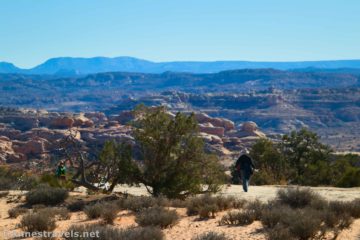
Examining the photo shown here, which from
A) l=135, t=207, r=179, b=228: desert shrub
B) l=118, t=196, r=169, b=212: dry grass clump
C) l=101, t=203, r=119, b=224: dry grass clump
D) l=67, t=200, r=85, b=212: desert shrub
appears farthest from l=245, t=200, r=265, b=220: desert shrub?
l=67, t=200, r=85, b=212: desert shrub

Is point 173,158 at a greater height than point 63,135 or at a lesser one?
greater

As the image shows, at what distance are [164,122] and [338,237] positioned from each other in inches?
308

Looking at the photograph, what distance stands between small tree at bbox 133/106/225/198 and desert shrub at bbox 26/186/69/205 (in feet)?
8.08

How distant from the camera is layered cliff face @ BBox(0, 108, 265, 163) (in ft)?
218

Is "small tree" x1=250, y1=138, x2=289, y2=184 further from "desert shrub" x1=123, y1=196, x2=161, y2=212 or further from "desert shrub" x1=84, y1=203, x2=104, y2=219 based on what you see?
"desert shrub" x1=84, y1=203, x2=104, y2=219

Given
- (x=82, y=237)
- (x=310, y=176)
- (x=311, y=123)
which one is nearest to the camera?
(x=82, y=237)

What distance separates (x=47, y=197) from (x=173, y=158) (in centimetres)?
412

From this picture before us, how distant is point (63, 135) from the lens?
237 ft

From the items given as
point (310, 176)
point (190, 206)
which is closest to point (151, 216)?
point (190, 206)

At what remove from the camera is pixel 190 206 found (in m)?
12.4

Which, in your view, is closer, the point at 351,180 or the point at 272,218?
the point at 272,218

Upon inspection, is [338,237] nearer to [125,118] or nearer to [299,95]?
[125,118]

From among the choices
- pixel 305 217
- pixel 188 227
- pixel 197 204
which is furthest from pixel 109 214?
pixel 305 217

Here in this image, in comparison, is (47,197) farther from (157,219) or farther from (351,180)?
(351,180)
